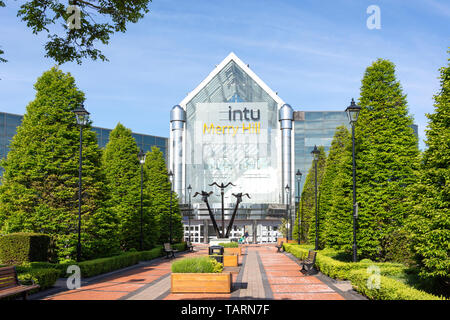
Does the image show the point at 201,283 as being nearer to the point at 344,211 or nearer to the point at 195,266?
the point at 195,266

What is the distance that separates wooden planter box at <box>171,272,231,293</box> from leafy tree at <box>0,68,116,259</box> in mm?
8229

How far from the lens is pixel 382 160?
63.5 feet

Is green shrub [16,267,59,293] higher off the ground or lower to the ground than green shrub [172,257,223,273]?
lower

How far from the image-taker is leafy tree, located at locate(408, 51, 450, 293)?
11508 millimetres

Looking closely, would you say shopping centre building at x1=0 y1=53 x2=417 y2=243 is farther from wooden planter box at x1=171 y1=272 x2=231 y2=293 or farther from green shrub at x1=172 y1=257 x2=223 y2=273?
wooden planter box at x1=171 y1=272 x2=231 y2=293

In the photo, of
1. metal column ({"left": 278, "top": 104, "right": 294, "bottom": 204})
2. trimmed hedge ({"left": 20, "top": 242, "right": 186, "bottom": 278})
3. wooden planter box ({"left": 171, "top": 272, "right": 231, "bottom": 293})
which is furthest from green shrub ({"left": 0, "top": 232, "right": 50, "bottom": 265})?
metal column ({"left": 278, "top": 104, "right": 294, "bottom": 204})

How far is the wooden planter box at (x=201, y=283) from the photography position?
13359mm

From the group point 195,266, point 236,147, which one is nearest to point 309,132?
point 236,147

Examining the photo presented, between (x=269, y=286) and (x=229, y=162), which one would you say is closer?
(x=269, y=286)

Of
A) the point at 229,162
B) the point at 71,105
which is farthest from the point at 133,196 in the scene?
the point at 229,162

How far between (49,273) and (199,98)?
54090mm

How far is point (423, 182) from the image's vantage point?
12.7 metres

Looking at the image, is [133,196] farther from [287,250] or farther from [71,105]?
[287,250]

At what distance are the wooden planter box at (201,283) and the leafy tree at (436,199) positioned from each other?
5.74 m
